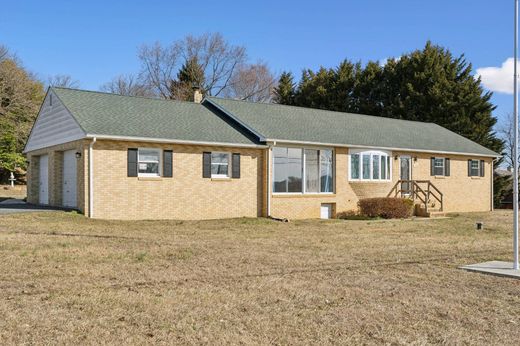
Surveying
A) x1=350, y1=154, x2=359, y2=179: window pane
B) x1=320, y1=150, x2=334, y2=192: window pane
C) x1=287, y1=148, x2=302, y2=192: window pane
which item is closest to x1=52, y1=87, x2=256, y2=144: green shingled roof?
x1=287, y1=148, x2=302, y2=192: window pane

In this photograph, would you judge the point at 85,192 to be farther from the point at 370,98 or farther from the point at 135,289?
the point at 370,98

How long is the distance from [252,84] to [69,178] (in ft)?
118

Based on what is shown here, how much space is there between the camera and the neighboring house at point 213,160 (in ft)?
59.9

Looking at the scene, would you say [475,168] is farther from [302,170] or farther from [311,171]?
[302,170]

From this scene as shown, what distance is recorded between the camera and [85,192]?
1770 cm

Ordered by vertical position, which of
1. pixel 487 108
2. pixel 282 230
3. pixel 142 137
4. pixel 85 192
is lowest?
pixel 282 230

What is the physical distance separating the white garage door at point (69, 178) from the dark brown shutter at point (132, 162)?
298 centimetres

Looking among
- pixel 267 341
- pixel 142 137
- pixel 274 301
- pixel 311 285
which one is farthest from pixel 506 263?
pixel 142 137

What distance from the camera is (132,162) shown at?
18.3 metres

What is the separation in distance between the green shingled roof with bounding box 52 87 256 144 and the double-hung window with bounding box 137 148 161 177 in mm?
637

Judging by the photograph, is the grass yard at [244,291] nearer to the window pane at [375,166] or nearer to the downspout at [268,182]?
the downspout at [268,182]

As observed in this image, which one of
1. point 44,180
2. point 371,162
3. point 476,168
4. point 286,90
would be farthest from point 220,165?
point 286,90

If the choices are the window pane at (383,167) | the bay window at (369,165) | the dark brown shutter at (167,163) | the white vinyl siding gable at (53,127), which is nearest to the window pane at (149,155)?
the dark brown shutter at (167,163)

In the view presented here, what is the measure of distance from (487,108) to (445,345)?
40.9 meters
